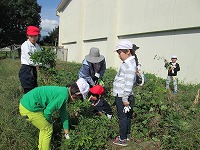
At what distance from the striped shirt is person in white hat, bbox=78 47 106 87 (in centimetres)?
86

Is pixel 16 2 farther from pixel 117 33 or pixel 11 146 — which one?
pixel 11 146

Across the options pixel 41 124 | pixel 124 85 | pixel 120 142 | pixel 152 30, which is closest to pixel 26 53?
pixel 41 124

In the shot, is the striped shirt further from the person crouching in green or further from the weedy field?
the weedy field

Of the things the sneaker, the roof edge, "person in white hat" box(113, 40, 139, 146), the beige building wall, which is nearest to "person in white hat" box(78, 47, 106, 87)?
"person in white hat" box(113, 40, 139, 146)

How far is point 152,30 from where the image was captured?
34.2 ft

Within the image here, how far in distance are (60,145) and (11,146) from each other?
0.68 meters

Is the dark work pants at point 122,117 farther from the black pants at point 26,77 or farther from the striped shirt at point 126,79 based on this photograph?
the black pants at point 26,77

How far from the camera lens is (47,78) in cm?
574

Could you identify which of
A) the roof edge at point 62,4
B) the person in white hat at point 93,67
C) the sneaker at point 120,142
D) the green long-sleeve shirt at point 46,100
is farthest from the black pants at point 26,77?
the roof edge at point 62,4

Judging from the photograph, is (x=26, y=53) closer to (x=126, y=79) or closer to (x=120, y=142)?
(x=126, y=79)

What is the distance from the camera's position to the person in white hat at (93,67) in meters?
4.22

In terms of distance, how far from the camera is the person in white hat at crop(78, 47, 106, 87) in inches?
166

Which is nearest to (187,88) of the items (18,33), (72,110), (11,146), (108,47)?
(72,110)

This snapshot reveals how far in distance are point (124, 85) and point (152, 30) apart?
24.8 feet
